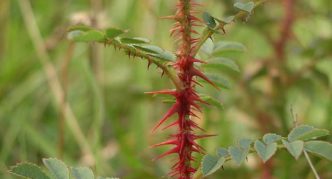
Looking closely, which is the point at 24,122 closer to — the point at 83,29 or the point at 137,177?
the point at 137,177

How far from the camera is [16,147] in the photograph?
2504 millimetres

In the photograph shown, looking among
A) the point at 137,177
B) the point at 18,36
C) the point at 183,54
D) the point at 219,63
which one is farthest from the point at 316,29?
the point at 183,54

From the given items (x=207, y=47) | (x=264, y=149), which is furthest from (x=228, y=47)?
(x=264, y=149)

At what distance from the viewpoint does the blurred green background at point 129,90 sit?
2.04 m

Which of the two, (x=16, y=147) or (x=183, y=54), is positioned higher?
(x=16, y=147)

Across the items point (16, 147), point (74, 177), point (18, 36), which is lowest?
point (74, 177)

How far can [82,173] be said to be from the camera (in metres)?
1.11

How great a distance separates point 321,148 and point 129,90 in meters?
1.37

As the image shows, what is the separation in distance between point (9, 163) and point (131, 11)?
0.90m

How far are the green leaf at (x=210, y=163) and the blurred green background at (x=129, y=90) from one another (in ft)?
2.30

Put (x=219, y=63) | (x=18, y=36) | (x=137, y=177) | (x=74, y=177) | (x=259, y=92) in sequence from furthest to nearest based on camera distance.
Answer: (x=18, y=36), (x=259, y=92), (x=137, y=177), (x=219, y=63), (x=74, y=177)

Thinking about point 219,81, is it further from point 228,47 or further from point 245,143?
point 245,143

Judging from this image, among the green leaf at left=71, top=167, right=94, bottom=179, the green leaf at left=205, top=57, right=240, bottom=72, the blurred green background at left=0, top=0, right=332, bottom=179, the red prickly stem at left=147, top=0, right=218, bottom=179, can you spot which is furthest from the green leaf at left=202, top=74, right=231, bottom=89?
the blurred green background at left=0, top=0, right=332, bottom=179

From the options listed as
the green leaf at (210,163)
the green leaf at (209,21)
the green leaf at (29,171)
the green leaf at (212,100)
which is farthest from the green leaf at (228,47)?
the green leaf at (29,171)
